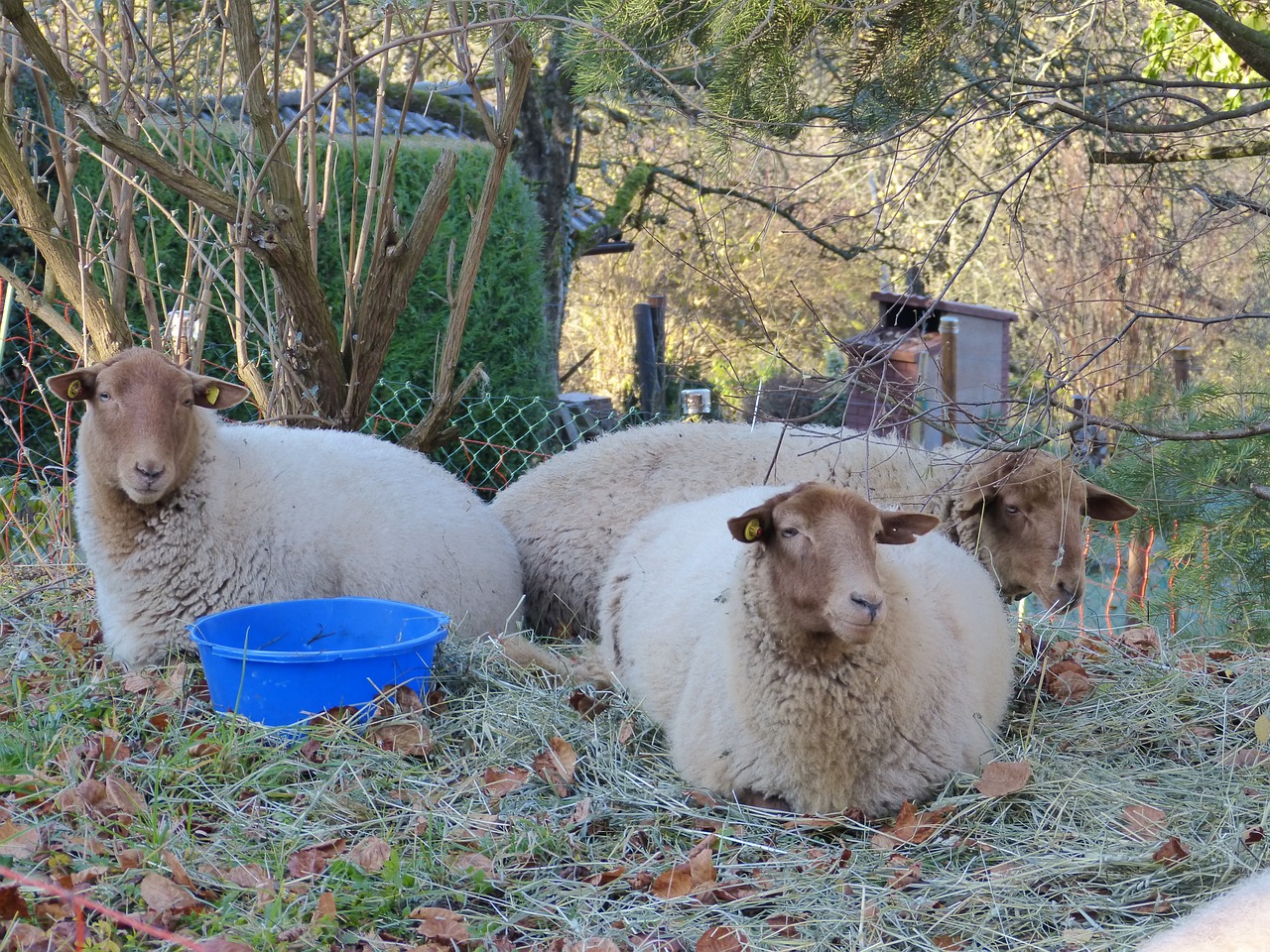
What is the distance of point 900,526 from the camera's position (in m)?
3.46

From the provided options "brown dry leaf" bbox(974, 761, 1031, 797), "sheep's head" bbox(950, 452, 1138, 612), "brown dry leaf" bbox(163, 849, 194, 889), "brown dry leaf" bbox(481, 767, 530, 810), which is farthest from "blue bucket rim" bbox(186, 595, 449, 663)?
"sheep's head" bbox(950, 452, 1138, 612)

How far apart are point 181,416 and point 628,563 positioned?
1.79m

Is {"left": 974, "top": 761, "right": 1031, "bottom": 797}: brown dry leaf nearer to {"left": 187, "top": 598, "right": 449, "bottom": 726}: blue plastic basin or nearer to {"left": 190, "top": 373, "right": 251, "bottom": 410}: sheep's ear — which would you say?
{"left": 187, "top": 598, "right": 449, "bottom": 726}: blue plastic basin

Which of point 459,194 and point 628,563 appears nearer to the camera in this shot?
point 628,563

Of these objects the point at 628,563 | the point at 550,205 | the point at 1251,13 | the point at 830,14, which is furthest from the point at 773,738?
the point at 550,205

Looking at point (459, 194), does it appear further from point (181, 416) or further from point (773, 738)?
point (773, 738)

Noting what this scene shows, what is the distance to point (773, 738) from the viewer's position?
3.40 m

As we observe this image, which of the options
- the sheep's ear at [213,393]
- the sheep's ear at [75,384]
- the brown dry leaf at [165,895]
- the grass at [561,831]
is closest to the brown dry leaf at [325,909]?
the grass at [561,831]

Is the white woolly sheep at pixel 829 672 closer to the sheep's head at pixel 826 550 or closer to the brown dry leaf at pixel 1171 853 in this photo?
the sheep's head at pixel 826 550

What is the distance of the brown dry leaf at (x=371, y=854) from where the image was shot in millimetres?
2957

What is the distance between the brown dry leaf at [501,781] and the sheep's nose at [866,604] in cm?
117

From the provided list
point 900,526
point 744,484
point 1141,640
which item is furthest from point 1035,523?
point 900,526

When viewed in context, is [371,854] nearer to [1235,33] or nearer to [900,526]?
[900,526]

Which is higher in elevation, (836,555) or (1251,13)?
(1251,13)
